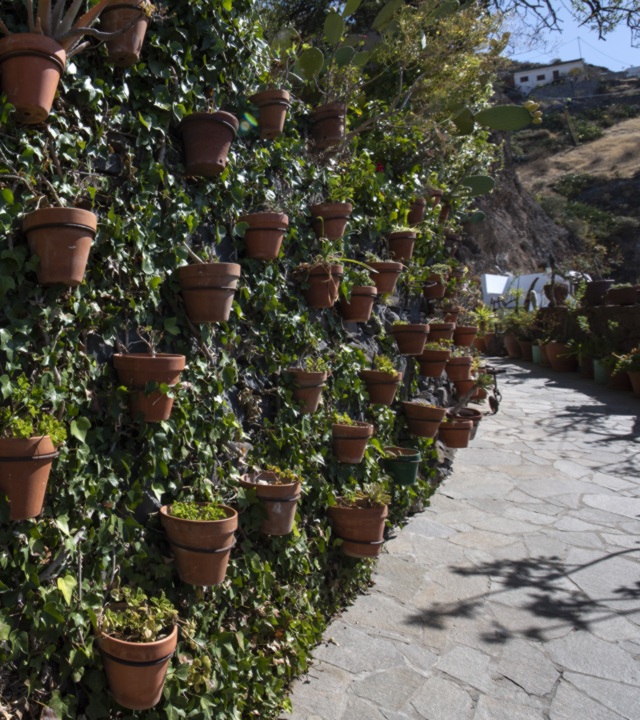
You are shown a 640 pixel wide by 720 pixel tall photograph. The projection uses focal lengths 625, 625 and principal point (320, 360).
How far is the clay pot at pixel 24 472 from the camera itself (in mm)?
1532

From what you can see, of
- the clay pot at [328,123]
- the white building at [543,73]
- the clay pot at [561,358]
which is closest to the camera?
the clay pot at [328,123]

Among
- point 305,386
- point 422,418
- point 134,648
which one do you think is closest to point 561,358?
point 422,418

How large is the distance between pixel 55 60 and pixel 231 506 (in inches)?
63.2

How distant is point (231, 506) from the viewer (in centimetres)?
242

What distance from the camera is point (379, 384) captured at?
3.68 metres

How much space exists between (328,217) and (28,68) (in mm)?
1816

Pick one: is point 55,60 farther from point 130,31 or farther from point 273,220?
point 273,220

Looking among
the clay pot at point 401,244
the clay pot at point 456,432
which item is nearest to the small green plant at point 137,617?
the clay pot at point 401,244

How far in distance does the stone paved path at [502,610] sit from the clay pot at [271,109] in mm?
2316

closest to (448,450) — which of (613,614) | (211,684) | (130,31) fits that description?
(613,614)

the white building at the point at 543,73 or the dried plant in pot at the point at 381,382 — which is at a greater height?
the white building at the point at 543,73

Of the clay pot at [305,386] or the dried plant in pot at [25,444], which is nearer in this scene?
the dried plant in pot at [25,444]

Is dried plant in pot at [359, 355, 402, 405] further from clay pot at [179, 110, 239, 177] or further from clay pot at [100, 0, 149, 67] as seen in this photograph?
clay pot at [100, 0, 149, 67]

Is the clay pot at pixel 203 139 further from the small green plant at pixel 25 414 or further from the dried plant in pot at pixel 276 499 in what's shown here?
the dried plant in pot at pixel 276 499
